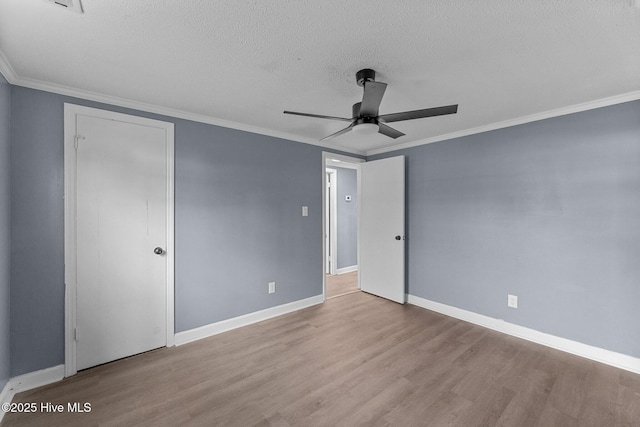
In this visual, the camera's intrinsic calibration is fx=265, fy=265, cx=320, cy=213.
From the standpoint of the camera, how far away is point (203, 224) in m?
2.79

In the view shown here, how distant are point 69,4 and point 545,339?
433 centimetres

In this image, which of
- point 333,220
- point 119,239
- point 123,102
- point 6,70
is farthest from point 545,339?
point 6,70

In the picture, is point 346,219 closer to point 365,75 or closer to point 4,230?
point 365,75

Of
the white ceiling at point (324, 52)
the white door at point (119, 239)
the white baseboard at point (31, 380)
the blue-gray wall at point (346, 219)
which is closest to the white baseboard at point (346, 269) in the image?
the blue-gray wall at point (346, 219)

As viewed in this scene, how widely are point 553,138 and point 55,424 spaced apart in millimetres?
4547

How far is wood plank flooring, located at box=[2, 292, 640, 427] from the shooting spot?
5.61 feet

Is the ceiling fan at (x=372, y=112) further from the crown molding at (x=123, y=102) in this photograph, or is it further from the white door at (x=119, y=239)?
the white door at (x=119, y=239)

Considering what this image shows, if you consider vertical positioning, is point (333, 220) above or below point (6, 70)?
below

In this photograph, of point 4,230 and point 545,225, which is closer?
point 4,230

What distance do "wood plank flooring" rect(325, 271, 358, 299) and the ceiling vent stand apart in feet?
12.6

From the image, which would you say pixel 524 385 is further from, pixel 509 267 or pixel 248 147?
pixel 248 147

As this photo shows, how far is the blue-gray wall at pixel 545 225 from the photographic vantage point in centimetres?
227

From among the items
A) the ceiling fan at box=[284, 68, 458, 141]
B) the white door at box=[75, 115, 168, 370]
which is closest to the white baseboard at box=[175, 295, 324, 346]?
the white door at box=[75, 115, 168, 370]

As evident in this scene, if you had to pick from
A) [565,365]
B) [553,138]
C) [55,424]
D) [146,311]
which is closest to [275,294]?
[146,311]
